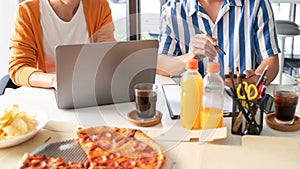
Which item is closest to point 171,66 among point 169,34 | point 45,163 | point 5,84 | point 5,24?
point 169,34

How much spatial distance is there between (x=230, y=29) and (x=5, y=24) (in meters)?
1.60

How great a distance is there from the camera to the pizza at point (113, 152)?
860 mm

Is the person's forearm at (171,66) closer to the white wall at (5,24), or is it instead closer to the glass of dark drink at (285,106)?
the glass of dark drink at (285,106)

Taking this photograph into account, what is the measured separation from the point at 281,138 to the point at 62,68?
0.72 m

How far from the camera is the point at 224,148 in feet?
3.11

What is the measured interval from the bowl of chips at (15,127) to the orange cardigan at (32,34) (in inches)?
19.0

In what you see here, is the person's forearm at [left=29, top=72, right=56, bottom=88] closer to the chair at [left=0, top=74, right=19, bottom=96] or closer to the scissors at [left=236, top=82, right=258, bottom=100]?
the chair at [left=0, top=74, right=19, bottom=96]

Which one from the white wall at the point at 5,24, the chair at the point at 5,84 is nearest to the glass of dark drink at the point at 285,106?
the chair at the point at 5,84

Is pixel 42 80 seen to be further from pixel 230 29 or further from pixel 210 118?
pixel 230 29

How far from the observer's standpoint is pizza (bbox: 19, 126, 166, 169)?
86 centimetres

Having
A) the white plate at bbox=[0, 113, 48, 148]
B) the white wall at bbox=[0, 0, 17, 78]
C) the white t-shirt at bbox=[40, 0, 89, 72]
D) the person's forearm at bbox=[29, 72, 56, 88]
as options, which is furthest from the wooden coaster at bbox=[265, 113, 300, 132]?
the white wall at bbox=[0, 0, 17, 78]

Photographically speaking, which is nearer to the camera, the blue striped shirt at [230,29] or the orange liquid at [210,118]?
the orange liquid at [210,118]

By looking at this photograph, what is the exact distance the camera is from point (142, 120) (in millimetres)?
1113

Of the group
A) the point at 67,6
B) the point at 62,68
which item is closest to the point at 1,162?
the point at 62,68
